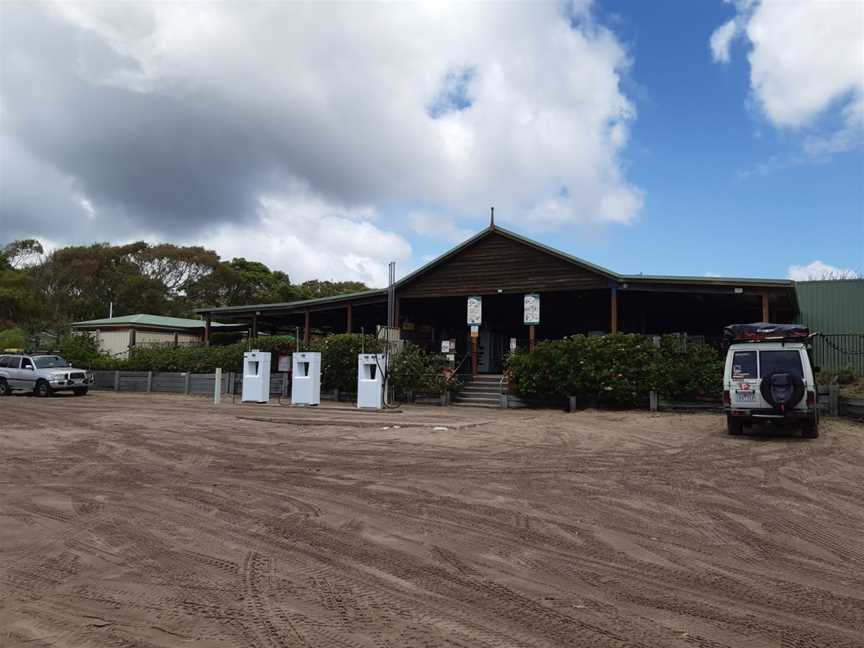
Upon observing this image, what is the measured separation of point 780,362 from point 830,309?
49.0ft

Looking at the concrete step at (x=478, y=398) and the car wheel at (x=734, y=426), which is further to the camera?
the concrete step at (x=478, y=398)

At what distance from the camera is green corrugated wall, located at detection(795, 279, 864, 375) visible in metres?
22.6

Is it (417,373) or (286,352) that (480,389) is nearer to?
(417,373)

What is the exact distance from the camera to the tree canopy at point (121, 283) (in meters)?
45.8

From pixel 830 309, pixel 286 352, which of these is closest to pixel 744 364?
pixel 830 309

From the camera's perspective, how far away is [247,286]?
186ft

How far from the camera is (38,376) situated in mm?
24812

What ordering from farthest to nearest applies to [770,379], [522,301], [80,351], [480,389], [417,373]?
[80,351]
[522,301]
[480,389]
[417,373]
[770,379]

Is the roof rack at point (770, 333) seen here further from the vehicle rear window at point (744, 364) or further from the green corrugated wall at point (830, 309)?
the green corrugated wall at point (830, 309)

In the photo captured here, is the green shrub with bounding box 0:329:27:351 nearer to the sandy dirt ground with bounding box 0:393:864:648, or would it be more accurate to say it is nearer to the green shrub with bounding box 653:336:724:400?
the sandy dirt ground with bounding box 0:393:864:648

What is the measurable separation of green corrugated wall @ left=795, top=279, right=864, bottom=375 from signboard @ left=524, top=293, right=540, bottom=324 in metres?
10.2

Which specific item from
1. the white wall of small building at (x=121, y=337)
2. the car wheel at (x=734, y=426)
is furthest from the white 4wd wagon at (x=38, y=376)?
the car wheel at (x=734, y=426)

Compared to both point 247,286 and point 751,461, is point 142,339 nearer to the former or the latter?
point 247,286

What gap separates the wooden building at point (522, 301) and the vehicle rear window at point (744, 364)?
6621 millimetres
